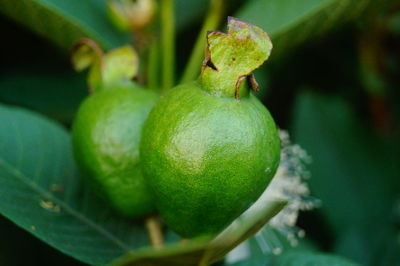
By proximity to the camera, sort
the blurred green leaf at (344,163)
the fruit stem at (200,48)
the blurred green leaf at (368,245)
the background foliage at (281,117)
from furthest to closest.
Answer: the blurred green leaf at (344,163), the blurred green leaf at (368,245), the fruit stem at (200,48), the background foliage at (281,117)

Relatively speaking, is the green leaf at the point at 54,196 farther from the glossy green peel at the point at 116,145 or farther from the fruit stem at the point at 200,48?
the fruit stem at the point at 200,48

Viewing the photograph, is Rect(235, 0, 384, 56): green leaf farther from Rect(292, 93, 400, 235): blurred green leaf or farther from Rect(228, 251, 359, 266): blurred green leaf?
Rect(292, 93, 400, 235): blurred green leaf

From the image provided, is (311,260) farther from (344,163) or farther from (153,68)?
(344,163)

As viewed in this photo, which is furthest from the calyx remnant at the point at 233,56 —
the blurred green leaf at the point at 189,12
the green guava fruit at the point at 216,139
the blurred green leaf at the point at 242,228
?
the blurred green leaf at the point at 189,12

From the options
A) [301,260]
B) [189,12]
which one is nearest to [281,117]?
[189,12]

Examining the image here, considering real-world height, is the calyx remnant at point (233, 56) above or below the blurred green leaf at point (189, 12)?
above

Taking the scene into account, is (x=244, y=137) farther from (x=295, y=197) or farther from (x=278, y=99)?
(x=278, y=99)
